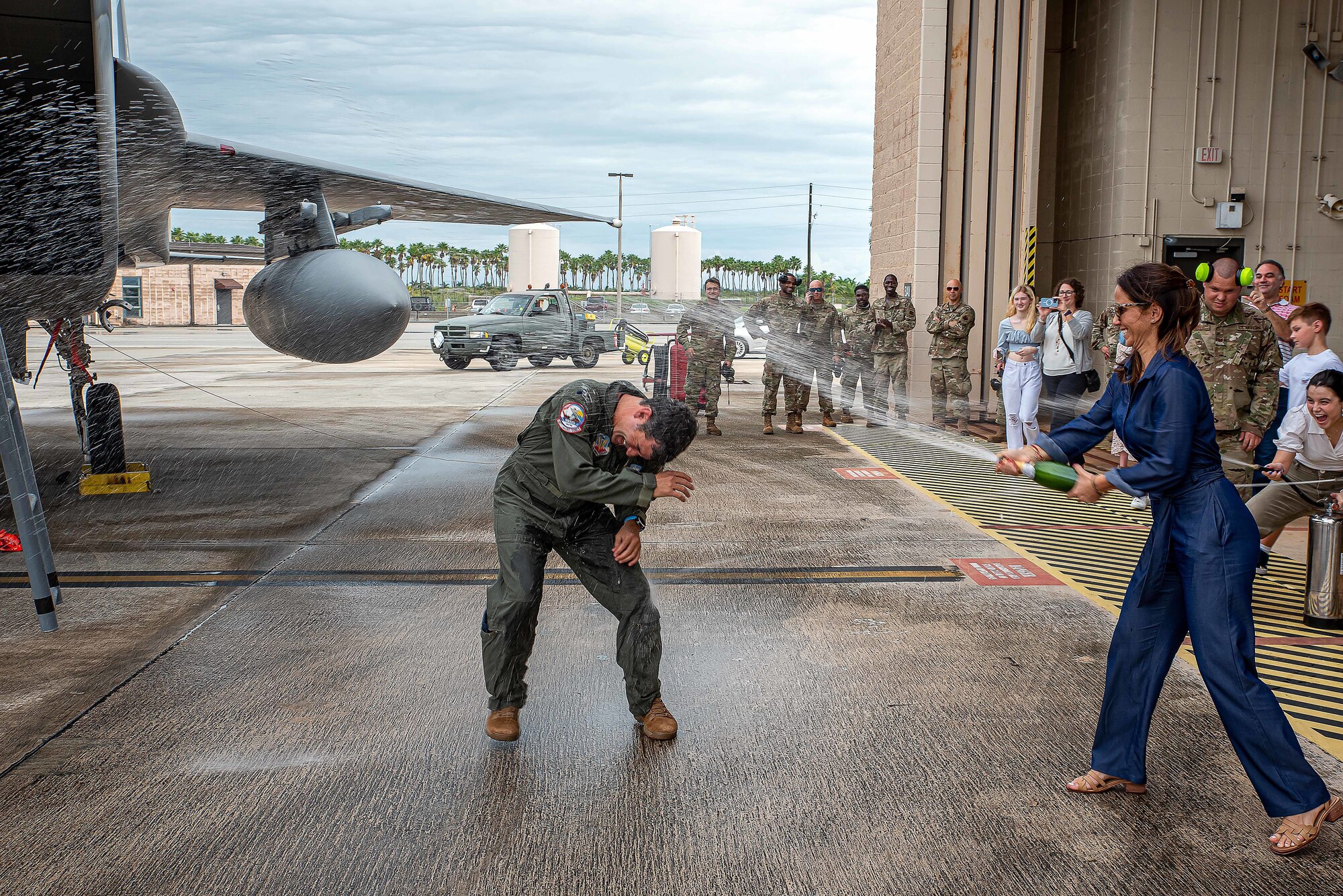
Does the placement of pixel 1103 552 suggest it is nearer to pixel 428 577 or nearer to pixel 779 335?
pixel 428 577

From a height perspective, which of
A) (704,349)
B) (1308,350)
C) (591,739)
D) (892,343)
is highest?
(1308,350)

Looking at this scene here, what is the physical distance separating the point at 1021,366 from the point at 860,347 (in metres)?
3.98

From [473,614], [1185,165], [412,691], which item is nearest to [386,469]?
[473,614]

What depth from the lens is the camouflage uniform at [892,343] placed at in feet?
46.0

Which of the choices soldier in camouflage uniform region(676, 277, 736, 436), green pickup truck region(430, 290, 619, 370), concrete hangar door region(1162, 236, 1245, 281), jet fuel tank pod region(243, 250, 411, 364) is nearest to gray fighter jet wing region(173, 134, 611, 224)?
jet fuel tank pod region(243, 250, 411, 364)

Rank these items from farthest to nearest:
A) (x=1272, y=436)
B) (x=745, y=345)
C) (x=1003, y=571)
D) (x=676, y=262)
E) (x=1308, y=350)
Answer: (x=676, y=262), (x=745, y=345), (x=1003, y=571), (x=1272, y=436), (x=1308, y=350)

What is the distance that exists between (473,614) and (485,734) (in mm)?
1720

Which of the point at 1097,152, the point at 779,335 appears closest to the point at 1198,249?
the point at 1097,152

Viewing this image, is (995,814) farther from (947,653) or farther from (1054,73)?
(1054,73)

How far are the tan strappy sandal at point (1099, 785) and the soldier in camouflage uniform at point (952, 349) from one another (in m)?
10.1

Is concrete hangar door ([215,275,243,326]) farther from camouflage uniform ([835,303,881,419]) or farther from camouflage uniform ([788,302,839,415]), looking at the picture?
camouflage uniform ([788,302,839,415])

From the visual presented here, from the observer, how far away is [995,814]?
353 centimetres

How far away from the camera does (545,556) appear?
418cm

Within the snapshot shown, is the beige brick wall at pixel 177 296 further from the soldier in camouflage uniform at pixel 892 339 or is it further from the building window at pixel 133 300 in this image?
the soldier in camouflage uniform at pixel 892 339
